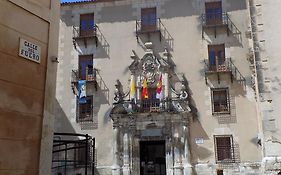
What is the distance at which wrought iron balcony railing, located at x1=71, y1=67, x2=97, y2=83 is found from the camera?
20.4 meters

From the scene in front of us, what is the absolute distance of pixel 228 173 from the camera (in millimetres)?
17969

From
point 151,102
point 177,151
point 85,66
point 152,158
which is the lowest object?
point 152,158

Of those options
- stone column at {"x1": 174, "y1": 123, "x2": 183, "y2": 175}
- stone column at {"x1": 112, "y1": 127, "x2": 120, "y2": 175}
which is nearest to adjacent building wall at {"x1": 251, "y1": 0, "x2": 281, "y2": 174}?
stone column at {"x1": 174, "y1": 123, "x2": 183, "y2": 175}

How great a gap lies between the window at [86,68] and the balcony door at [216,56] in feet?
20.0

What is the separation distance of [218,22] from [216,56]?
5.83 ft

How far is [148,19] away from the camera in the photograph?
20.8 metres

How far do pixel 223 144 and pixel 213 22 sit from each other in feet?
20.2

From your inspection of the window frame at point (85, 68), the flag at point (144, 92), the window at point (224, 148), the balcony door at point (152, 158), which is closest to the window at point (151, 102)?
the flag at point (144, 92)

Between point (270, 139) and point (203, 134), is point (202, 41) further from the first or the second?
point (270, 139)

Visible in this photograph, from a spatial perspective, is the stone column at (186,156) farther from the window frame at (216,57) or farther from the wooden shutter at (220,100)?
the window frame at (216,57)

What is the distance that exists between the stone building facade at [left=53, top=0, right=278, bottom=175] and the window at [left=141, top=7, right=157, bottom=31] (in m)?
0.05

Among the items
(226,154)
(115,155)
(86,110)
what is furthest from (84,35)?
(226,154)

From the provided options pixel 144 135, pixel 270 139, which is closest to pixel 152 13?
pixel 144 135

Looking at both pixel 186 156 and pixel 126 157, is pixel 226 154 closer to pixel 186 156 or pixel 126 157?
pixel 186 156
